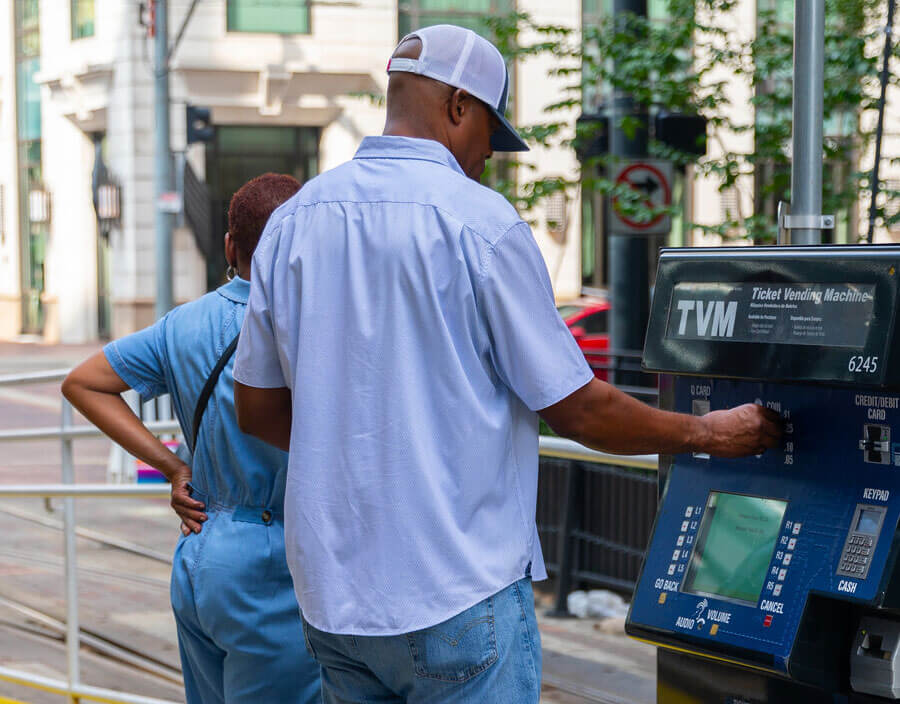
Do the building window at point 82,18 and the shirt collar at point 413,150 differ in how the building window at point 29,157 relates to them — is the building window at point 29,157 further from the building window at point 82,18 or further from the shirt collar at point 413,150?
the shirt collar at point 413,150

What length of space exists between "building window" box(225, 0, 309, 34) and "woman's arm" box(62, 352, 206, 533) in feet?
78.1

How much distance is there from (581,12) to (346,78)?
16.2 ft

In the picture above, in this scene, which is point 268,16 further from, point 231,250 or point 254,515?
point 254,515

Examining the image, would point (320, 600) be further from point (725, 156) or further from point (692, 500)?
point (725, 156)

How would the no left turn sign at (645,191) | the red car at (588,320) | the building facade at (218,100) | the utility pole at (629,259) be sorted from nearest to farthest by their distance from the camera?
the no left turn sign at (645,191), the utility pole at (629,259), the red car at (588,320), the building facade at (218,100)

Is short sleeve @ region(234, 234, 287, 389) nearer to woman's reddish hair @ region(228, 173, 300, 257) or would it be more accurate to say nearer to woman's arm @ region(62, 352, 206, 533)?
woman's reddish hair @ region(228, 173, 300, 257)

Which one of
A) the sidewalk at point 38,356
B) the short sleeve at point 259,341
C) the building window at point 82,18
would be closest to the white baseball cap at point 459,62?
the short sleeve at point 259,341

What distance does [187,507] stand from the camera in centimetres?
299

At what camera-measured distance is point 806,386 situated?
95.0 inches

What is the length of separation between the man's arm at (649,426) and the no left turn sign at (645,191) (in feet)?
23.4

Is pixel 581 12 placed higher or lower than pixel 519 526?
higher

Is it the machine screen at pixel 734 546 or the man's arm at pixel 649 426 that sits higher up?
the man's arm at pixel 649 426

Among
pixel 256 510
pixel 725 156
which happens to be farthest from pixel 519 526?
pixel 725 156

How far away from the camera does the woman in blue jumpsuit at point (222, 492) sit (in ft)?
9.58
